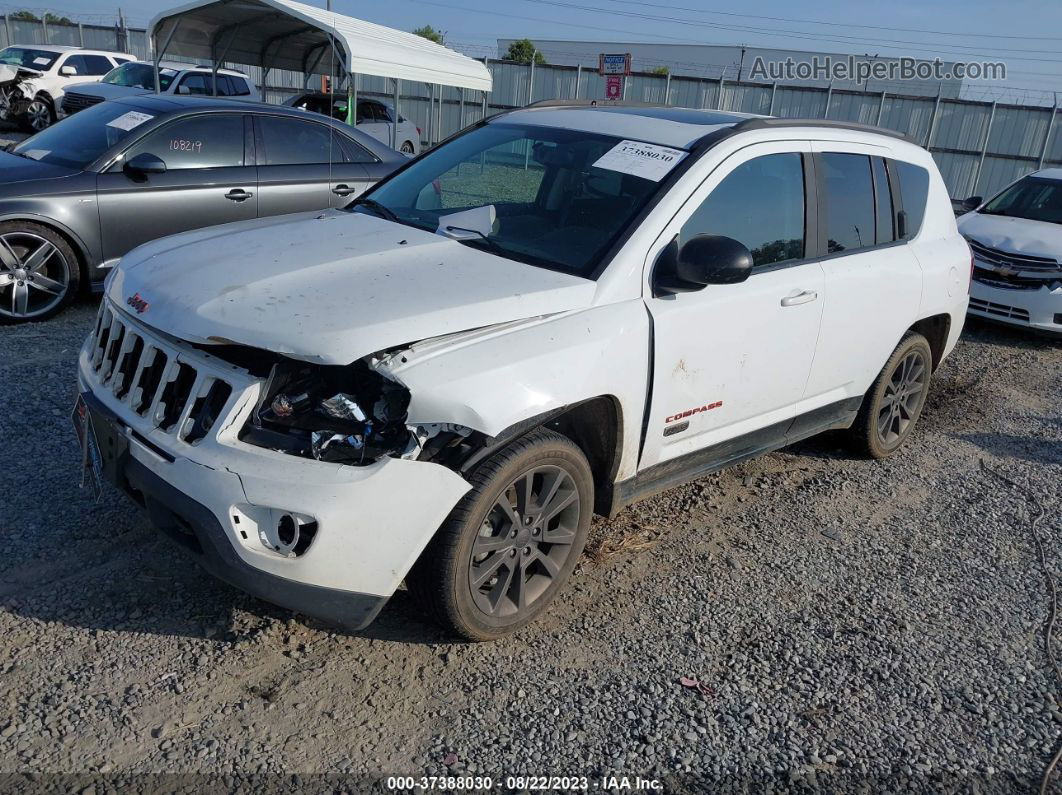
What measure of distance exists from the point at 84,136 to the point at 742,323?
5.60 metres

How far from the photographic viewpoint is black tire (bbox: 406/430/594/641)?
284 centimetres

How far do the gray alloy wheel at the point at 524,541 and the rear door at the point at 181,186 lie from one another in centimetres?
478

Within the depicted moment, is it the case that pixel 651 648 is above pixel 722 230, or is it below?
below

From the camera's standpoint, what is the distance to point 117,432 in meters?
2.90

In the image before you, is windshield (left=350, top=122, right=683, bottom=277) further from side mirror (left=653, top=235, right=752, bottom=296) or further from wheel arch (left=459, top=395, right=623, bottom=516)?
wheel arch (left=459, top=395, right=623, bottom=516)

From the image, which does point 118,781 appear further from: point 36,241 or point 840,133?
point 36,241

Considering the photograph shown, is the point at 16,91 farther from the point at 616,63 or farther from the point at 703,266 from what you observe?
the point at 703,266

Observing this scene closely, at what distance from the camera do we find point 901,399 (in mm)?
5199

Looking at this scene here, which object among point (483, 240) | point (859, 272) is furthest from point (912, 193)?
point (483, 240)

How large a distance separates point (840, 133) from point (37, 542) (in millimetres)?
4108

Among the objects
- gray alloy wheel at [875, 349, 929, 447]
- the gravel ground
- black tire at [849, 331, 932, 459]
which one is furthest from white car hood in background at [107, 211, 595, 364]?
gray alloy wheel at [875, 349, 929, 447]

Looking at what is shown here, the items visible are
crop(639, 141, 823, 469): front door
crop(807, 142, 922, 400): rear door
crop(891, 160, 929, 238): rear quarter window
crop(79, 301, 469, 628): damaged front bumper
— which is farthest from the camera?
crop(891, 160, 929, 238): rear quarter window

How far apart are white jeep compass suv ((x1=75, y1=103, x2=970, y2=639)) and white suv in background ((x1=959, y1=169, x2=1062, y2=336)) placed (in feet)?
14.3

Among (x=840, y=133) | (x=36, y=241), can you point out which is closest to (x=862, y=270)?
(x=840, y=133)
